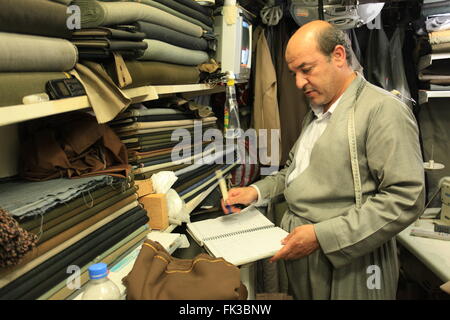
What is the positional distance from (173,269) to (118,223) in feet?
0.87

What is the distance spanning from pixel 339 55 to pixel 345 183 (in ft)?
1.52

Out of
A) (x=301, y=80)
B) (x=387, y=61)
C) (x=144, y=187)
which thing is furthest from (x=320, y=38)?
(x=387, y=61)

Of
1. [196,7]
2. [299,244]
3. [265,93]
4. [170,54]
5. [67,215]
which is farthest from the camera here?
[265,93]

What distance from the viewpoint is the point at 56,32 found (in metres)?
0.83

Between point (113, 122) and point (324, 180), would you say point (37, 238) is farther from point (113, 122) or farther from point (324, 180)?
point (324, 180)

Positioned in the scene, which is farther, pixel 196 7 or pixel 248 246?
pixel 196 7

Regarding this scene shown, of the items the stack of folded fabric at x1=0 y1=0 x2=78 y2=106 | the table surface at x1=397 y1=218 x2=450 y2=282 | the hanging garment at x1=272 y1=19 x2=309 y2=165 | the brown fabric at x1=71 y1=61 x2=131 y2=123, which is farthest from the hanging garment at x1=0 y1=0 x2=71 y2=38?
the hanging garment at x1=272 y1=19 x2=309 y2=165

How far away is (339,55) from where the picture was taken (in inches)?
48.9

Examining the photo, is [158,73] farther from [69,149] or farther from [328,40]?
[328,40]

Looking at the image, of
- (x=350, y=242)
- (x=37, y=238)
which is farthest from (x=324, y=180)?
(x=37, y=238)

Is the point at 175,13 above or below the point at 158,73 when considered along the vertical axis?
above

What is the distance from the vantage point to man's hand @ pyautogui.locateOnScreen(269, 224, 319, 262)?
1.14m

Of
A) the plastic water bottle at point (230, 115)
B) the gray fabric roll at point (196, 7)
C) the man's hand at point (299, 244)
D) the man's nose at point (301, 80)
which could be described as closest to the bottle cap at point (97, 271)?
the man's hand at point (299, 244)

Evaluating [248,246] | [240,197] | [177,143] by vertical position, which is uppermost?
[177,143]
